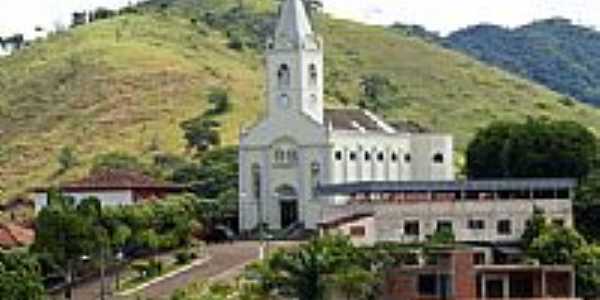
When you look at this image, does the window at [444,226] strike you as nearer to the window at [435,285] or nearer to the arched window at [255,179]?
the arched window at [255,179]

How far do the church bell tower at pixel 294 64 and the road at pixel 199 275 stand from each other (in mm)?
14055

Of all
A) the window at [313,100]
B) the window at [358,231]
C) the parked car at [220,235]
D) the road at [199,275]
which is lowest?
the road at [199,275]

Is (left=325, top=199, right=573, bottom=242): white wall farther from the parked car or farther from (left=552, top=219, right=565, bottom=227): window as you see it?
the parked car

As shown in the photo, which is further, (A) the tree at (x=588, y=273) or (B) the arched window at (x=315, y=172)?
(B) the arched window at (x=315, y=172)

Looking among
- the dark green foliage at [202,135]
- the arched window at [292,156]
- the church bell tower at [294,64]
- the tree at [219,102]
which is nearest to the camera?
the arched window at [292,156]

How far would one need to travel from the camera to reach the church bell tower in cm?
12050

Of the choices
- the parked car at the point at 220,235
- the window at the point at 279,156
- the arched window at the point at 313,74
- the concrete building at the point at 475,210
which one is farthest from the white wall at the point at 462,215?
the arched window at the point at 313,74

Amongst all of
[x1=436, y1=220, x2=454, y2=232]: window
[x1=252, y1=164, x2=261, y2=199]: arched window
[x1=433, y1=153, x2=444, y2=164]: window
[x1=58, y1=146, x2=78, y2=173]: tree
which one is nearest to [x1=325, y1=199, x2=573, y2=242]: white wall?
[x1=436, y1=220, x2=454, y2=232]: window

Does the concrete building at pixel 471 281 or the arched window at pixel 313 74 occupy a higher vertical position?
the arched window at pixel 313 74

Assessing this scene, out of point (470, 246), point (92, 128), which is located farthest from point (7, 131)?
point (470, 246)

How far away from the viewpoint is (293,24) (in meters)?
121

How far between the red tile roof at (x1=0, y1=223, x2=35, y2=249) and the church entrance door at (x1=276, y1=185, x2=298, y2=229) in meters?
15.1

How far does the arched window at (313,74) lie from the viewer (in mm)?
121250

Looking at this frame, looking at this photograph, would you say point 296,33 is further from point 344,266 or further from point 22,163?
point 22,163
